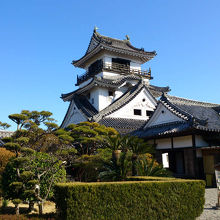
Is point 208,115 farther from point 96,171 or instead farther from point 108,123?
point 96,171

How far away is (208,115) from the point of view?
19109 mm

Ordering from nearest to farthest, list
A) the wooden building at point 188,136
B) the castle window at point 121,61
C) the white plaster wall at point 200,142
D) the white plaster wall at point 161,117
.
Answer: the wooden building at point 188,136, the white plaster wall at point 200,142, the white plaster wall at point 161,117, the castle window at point 121,61

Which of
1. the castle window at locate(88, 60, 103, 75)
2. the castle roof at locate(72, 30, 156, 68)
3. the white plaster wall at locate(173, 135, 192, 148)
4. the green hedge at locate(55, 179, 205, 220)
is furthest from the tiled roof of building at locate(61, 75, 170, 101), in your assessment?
the green hedge at locate(55, 179, 205, 220)

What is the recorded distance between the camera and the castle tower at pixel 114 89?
2406cm

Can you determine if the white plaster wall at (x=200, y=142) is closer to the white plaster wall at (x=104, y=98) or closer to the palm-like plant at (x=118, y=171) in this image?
the palm-like plant at (x=118, y=171)

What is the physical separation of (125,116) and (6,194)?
16358 millimetres

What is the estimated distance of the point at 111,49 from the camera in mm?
27953

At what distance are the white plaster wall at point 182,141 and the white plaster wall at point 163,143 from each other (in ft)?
1.97

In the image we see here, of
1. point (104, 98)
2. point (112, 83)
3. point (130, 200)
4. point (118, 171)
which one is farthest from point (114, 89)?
point (130, 200)

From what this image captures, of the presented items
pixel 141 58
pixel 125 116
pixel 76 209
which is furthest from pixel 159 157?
pixel 141 58

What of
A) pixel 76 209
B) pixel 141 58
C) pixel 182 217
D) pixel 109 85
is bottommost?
pixel 182 217

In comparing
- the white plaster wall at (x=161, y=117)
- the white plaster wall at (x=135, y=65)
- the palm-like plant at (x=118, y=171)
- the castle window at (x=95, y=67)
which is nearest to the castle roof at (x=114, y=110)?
the white plaster wall at (x=161, y=117)

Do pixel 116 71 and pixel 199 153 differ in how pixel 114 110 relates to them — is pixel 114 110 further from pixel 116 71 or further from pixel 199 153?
pixel 199 153

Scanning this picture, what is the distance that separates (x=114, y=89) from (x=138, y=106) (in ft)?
11.4
